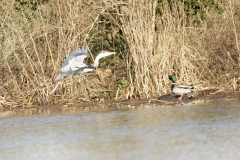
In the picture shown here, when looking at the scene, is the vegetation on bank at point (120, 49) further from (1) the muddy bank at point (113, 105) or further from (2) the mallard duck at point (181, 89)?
(2) the mallard duck at point (181, 89)

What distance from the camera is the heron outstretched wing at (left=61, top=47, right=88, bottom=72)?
13.0 metres

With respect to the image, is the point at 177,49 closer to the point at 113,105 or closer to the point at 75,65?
the point at 113,105

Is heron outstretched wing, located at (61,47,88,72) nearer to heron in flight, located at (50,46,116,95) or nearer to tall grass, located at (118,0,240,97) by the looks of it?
heron in flight, located at (50,46,116,95)

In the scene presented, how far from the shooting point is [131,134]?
9.39m

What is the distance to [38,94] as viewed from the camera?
13.6 meters

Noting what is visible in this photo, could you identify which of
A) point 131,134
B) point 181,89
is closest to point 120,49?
point 181,89

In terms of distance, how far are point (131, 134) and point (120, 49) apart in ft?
17.6

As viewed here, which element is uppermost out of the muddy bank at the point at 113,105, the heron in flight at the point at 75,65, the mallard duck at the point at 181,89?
the heron in flight at the point at 75,65

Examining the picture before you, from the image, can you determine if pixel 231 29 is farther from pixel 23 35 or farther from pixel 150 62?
pixel 23 35

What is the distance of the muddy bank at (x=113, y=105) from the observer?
12703mm

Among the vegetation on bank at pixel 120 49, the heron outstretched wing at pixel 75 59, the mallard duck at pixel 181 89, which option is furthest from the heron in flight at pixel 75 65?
the mallard duck at pixel 181 89

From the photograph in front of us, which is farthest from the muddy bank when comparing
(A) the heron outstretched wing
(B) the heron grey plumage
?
→ (A) the heron outstretched wing

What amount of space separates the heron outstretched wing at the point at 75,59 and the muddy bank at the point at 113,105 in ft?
2.75

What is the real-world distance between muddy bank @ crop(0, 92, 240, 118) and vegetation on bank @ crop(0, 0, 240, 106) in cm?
23
